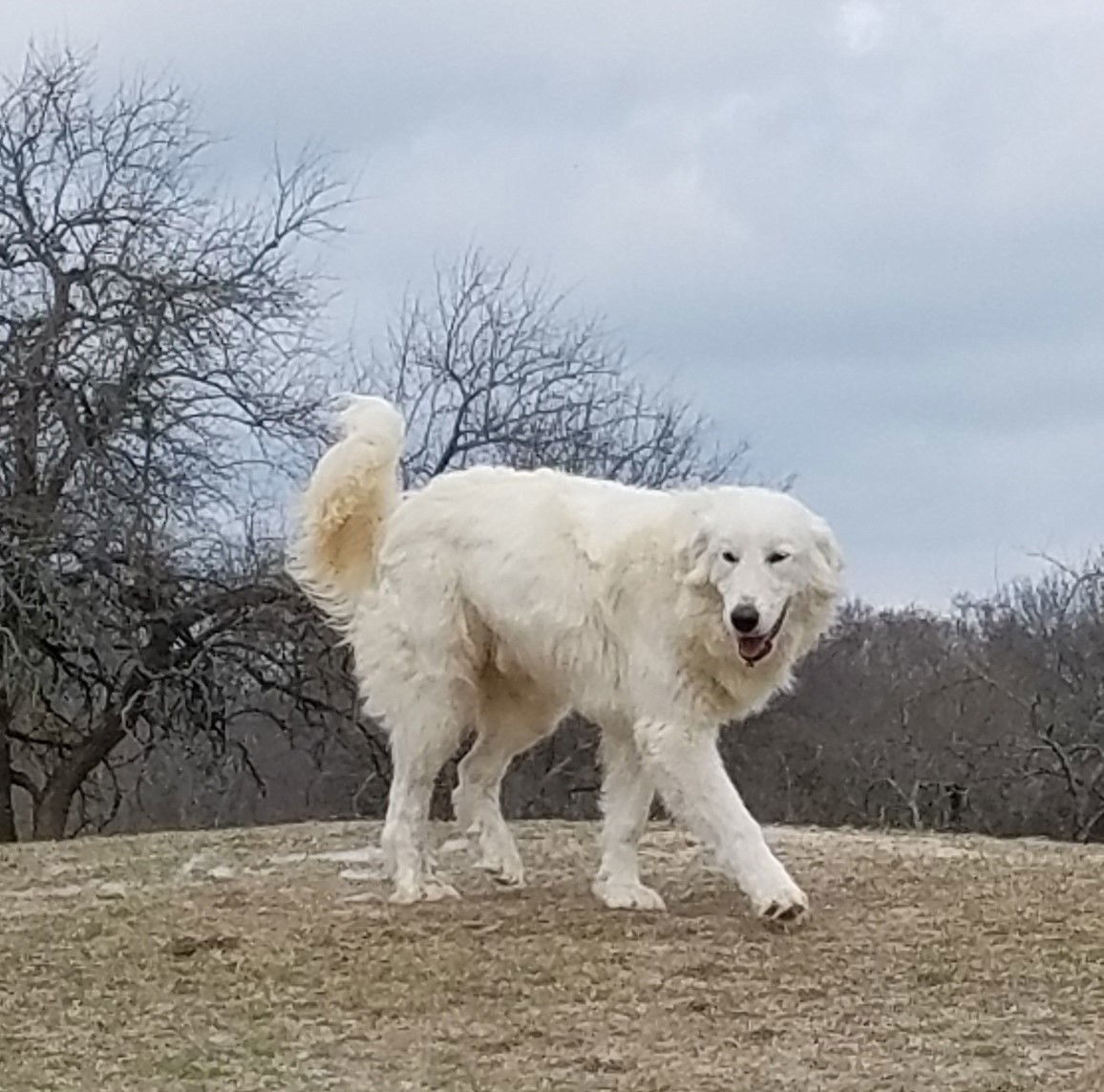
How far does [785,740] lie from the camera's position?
2333 cm

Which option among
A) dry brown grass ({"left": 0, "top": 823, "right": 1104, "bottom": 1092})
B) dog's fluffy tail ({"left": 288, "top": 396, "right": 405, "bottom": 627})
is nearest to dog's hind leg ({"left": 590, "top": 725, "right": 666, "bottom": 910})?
dry brown grass ({"left": 0, "top": 823, "right": 1104, "bottom": 1092})

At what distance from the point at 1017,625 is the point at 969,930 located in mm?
20293

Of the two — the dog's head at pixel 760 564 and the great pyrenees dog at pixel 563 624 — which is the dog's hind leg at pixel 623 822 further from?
the dog's head at pixel 760 564

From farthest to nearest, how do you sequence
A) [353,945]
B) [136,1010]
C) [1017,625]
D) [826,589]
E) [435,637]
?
1. [1017,625]
2. [435,637]
3. [826,589]
4. [353,945]
5. [136,1010]

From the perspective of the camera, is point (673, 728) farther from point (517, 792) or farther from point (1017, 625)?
point (1017, 625)

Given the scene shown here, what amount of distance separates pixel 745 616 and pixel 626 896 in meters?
1.18

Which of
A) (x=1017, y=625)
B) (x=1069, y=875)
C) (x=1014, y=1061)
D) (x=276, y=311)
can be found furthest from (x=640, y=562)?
(x=1017, y=625)

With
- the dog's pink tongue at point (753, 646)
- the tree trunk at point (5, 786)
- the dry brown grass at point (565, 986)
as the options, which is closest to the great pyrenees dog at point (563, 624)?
the dog's pink tongue at point (753, 646)

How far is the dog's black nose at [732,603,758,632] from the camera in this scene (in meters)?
6.79

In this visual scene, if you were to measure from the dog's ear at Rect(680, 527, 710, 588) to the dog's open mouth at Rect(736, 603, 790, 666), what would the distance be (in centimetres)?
25

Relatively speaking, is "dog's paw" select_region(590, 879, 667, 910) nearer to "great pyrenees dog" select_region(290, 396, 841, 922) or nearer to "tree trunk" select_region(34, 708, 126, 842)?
"great pyrenees dog" select_region(290, 396, 841, 922)

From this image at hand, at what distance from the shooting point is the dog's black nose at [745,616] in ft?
22.3

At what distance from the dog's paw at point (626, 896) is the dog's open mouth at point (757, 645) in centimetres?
96

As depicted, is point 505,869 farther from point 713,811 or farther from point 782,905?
point 782,905
